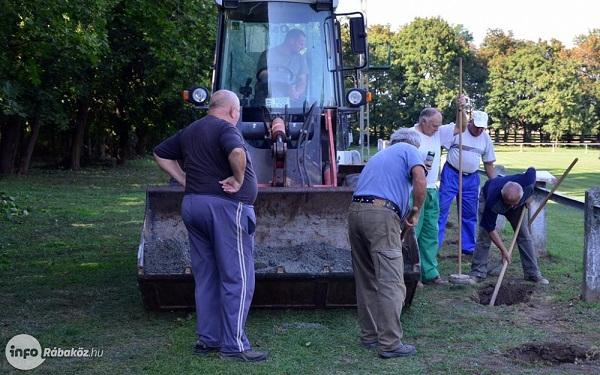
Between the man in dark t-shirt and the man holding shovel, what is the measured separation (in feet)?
11.7

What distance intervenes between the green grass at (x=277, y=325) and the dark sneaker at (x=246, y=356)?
8 centimetres

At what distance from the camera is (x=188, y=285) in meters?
7.47

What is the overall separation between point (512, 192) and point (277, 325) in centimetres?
306

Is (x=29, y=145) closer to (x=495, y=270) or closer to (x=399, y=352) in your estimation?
(x=495, y=270)

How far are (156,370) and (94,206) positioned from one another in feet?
42.6

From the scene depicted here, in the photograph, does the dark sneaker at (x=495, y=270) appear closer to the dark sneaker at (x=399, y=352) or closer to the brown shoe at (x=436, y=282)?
the brown shoe at (x=436, y=282)

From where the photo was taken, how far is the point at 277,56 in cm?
981

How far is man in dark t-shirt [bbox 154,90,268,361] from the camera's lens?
641cm

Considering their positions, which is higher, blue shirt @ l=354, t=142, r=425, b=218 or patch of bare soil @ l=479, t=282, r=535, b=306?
blue shirt @ l=354, t=142, r=425, b=218

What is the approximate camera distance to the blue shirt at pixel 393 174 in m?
6.70

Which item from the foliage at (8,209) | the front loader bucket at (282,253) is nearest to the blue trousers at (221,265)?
the front loader bucket at (282,253)

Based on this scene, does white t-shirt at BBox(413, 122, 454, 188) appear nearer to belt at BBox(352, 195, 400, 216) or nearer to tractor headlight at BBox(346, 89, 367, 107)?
tractor headlight at BBox(346, 89, 367, 107)

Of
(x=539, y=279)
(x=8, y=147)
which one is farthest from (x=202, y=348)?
(x=8, y=147)

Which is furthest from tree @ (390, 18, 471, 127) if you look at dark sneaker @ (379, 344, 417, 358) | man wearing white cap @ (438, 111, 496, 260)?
dark sneaker @ (379, 344, 417, 358)
